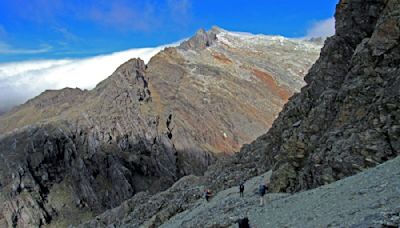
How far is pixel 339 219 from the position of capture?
20.1 meters

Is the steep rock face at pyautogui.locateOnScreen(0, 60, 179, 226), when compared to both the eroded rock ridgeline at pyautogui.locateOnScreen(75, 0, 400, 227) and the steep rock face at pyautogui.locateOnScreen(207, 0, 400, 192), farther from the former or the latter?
the steep rock face at pyautogui.locateOnScreen(207, 0, 400, 192)

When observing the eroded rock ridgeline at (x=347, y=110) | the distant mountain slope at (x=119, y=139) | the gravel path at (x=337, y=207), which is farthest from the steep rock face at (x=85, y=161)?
the gravel path at (x=337, y=207)

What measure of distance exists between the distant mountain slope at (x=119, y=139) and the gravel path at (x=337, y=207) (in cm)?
9918

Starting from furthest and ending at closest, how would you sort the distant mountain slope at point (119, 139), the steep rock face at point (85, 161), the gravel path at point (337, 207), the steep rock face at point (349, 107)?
the distant mountain slope at point (119, 139) < the steep rock face at point (85, 161) < the steep rock face at point (349, 107) < the gravel path at point (337, 207)

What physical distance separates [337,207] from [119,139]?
128 m

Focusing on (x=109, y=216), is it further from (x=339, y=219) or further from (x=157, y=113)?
(x=157, y=113)

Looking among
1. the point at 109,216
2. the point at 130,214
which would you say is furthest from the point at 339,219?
the point at 109,216

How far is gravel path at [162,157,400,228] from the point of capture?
1884 centimetres

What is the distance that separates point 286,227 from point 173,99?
148 metres

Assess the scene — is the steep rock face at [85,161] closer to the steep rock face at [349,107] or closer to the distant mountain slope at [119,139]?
the distant mountain slope at [119,139]

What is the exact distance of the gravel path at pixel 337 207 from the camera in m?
18.8

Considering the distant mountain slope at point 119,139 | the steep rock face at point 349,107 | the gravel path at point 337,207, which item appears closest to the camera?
the gravel path at point 337,207

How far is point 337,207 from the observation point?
74.2 ft

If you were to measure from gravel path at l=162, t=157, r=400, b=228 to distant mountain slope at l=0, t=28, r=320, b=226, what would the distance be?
325 feet
